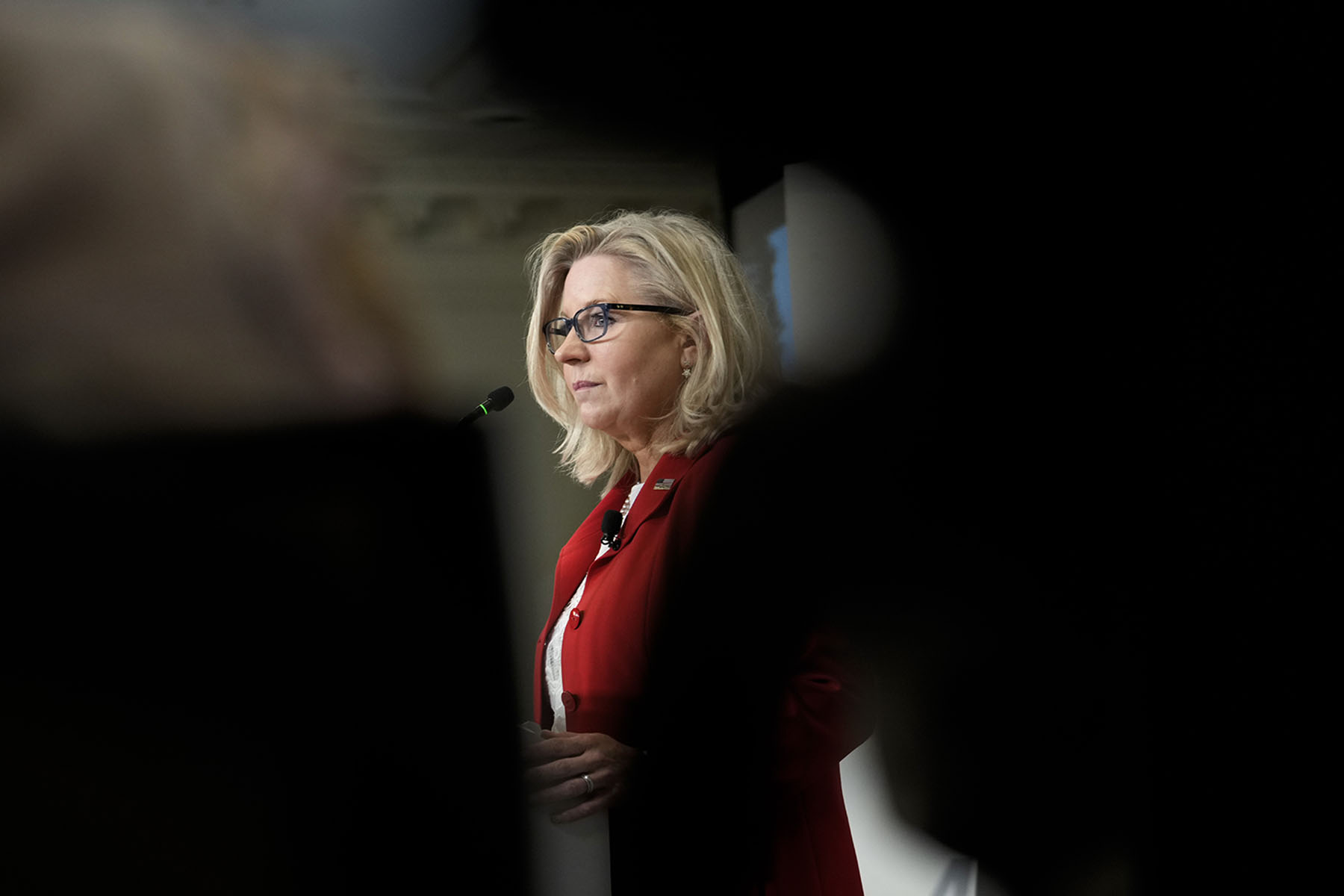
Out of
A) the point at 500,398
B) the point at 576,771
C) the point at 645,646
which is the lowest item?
the point at 576,771

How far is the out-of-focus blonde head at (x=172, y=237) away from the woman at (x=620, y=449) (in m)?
0.18

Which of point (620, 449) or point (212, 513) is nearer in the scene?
point (212, 513)

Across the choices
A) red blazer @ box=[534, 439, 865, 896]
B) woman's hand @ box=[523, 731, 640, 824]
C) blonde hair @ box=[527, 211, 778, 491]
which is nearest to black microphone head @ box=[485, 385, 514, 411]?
blonde hair @ box=[527, 211, 778, 491]

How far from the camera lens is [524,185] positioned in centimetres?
111

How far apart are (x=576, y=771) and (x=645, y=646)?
0.47 ft

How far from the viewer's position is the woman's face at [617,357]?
1079 mm

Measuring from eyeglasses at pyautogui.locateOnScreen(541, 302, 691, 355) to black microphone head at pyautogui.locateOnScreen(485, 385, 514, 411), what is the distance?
59 millimetres

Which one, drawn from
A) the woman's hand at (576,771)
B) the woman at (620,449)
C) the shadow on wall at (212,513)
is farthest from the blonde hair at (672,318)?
the woman's hand at (576,771)

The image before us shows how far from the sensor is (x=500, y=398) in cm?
108

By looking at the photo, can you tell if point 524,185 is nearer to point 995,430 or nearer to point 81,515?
point 81,515

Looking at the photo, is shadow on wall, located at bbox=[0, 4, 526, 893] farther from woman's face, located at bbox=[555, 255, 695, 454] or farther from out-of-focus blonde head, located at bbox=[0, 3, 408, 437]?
woman's face, located at bbox=[555, 255, 695, 454]

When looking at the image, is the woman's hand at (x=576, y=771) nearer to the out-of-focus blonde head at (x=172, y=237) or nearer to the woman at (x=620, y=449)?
the woman at (x=620, y=449)

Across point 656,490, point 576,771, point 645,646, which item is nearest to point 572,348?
point 656,490

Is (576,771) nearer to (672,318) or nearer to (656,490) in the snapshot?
(656,490)
